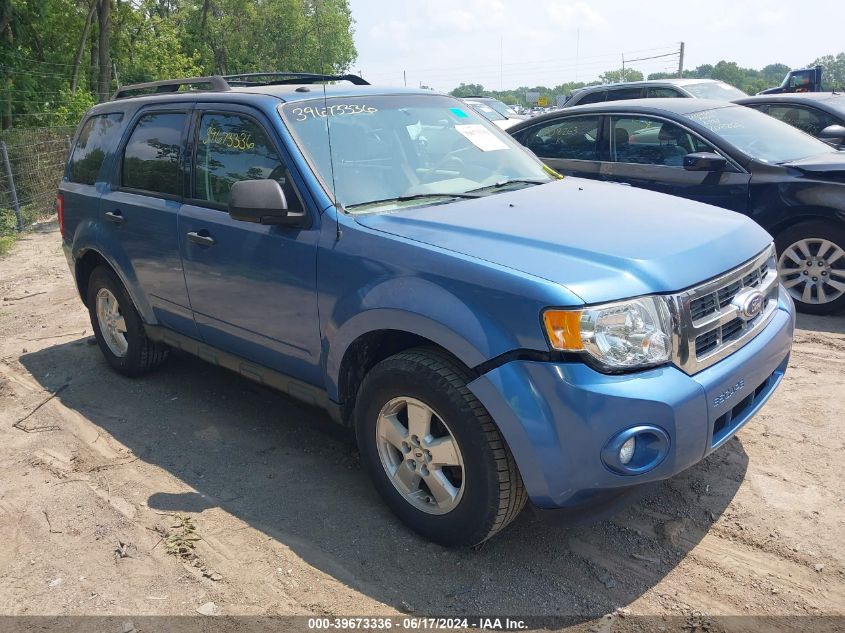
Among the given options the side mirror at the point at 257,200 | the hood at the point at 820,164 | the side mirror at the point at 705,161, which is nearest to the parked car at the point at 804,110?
the hood at the point at 820,164

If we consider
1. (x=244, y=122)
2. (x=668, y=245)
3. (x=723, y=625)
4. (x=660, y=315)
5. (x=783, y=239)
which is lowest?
(x=723, y=625)

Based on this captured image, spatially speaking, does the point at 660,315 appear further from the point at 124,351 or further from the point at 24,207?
the point at 24,207

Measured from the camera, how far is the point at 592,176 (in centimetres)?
709

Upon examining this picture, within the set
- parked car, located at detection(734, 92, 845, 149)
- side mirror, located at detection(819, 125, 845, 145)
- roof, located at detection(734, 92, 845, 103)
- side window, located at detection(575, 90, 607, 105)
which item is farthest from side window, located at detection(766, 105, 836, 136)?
side window, located at detection(575, 90, 607, 105)

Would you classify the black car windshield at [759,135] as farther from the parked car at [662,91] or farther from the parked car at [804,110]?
the parked car at [662,91]

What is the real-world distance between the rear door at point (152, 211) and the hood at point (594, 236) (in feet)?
5.21

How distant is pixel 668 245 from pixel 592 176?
4.24 m

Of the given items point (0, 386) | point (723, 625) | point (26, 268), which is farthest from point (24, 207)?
point (723, 625)

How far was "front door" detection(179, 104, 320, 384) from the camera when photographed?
3.62 metres

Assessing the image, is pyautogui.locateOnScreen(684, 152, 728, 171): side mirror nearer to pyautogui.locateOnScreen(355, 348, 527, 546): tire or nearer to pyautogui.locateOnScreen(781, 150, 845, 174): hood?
pyautogui.locateOnScreen(781, 150, 845, 174): hood

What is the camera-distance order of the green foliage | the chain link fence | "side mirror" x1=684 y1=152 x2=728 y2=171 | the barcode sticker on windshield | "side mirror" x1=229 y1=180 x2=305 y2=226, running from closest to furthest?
"side mirror" x1=229 y1=180 x2=305 y2=226 → the barcode sticker on windshield → "side mirror" x1=684 y1=152 x2=728 y2=171 → the chain link fence → the green foliage

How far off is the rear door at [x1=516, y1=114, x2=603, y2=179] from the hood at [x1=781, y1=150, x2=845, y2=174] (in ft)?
5.49

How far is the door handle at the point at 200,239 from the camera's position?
4051 mm

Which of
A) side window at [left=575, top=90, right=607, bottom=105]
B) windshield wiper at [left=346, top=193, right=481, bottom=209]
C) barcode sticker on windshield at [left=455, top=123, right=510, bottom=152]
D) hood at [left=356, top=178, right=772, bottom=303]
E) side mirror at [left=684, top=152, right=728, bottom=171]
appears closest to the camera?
hood at [left=356, top=178, right=772, bottom=303]
